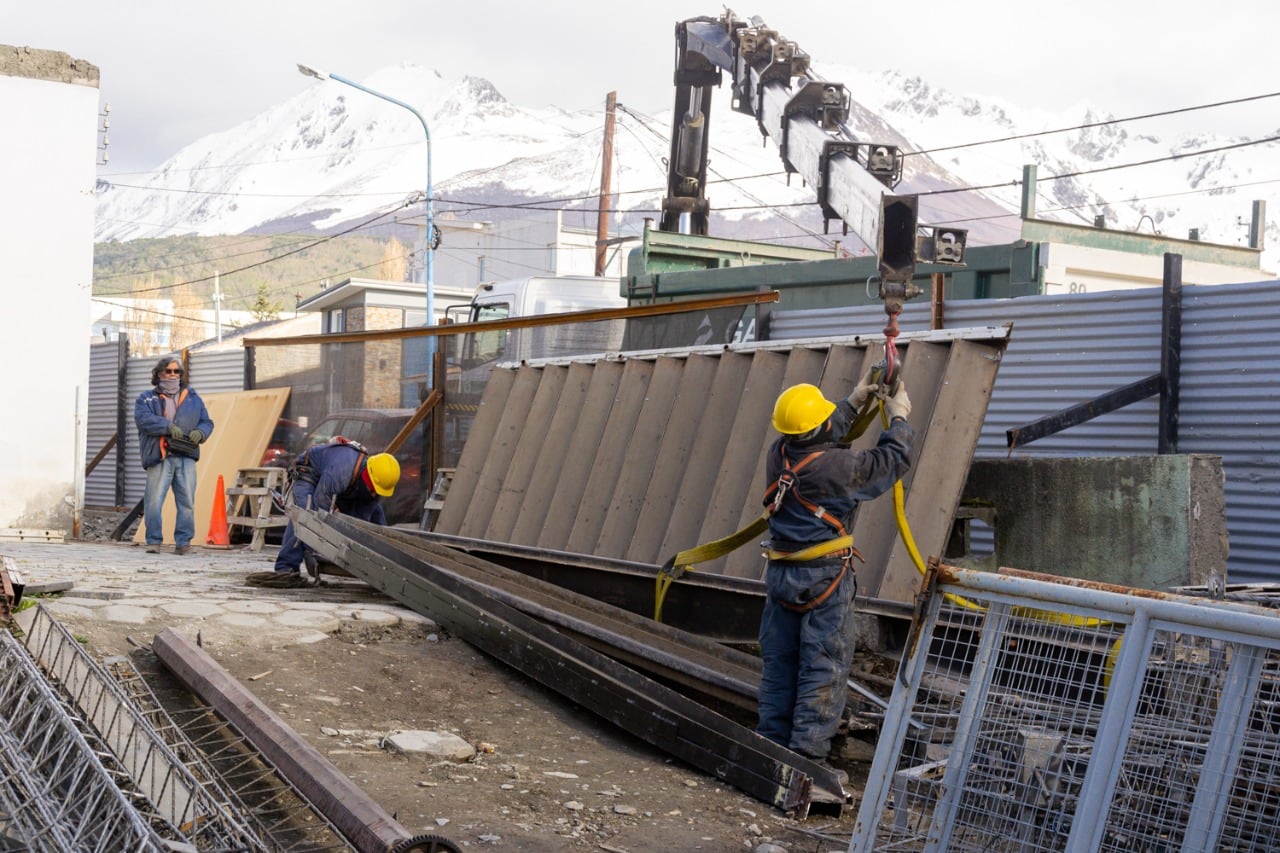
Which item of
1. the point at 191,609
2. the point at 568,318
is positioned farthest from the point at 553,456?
the point at 191,609

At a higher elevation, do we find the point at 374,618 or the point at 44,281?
the point at 44,281

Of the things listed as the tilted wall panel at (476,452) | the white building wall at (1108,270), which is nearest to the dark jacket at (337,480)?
the tilted wall panel at (476,452)

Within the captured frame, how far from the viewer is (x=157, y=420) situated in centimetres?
1296

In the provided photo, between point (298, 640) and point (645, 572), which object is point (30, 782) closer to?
point (298, 640)

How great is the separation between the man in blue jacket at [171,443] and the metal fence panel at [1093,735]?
10324 mm

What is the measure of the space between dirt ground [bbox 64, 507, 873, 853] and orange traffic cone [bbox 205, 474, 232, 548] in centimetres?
703

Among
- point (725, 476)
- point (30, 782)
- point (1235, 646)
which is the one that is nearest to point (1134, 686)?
point (1235, 646)

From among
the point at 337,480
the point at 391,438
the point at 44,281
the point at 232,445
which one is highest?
the point at 44,281

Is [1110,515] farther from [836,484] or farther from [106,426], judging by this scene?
[106,426]

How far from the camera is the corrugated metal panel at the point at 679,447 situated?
7.22 m

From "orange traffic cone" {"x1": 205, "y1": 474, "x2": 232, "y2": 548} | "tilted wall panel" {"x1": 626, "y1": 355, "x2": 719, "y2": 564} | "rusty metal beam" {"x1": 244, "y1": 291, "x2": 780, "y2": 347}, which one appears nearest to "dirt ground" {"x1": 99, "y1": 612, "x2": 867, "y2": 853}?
"tilted wall panel" {"x1": 626, "y1": 355, "x2": 719, "y2": 564}

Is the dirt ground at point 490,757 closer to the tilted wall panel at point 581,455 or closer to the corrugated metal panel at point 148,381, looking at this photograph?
the tilted wall panel at point 581,455

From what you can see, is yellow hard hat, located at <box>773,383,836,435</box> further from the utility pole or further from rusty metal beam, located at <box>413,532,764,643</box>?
the utility pole

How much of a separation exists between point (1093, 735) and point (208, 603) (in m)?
6.00
